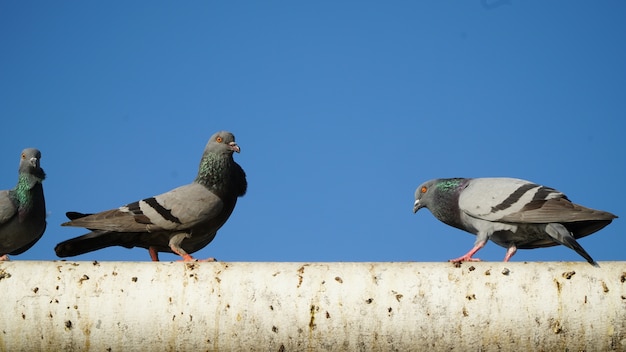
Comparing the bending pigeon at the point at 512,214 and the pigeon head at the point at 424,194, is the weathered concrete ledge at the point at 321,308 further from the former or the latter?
the pigeon head at the point at 424,194

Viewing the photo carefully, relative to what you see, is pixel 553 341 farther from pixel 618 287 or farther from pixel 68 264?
pixel 68 264

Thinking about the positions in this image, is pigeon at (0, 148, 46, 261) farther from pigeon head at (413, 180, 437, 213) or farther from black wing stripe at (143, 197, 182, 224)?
pigeon head at (413, 180, 437, 213)

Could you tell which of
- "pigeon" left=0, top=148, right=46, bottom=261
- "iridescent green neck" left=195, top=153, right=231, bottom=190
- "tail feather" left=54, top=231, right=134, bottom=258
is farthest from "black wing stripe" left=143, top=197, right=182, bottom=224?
"pigeon" left=0, top=148, right=46, bottom=261

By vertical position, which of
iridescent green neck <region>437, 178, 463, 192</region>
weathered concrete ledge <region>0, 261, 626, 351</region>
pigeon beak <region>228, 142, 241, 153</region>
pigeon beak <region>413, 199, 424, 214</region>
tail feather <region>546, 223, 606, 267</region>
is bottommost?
weathered concrete ledge <region>0, 261, 626, 351</region>

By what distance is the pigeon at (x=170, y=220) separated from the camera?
305 inches

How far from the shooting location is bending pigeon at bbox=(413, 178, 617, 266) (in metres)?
6.74

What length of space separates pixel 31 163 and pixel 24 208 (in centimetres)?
69

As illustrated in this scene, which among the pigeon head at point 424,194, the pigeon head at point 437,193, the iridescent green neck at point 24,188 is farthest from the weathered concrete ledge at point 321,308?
the iridescent green neck at point 24,188

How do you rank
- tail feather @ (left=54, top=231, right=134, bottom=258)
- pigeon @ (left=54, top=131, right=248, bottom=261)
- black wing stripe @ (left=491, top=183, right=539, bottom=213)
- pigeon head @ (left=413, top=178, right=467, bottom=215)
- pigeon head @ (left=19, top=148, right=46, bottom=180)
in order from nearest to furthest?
black wing stripe @ (left=491, top=183, right=539, bottom=213) → tail feather @ (left=54, top=231, right=134, bottom=258) → pigeon @ (left=54, top=131, right=248, bottom=261) → pigeon head @ (left=413, top=178, right=467, bottom=215) → pigeon head @ (left=19, top=148, right=46, bottom=180)

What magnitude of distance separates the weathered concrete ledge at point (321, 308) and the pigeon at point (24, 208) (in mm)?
3079

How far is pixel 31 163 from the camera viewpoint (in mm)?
9039

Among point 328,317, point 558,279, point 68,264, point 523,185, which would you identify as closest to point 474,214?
point 523,185

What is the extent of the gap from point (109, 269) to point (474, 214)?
3839mm

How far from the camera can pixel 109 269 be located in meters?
5.69
